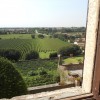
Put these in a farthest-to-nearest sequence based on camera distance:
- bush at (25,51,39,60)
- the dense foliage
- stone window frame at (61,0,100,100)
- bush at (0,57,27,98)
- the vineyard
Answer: the vineyard
bush at (25,51,39,60)
the dense foliage
bush at (0,57,27,98)
stone window frame at (61,0,100,100)

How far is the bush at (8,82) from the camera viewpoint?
6.49 m

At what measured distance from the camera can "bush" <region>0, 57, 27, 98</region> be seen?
649 cm

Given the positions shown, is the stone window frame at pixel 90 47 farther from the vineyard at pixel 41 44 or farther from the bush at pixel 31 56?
the vineyard at pixel 41 44

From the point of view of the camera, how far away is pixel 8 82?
21.1 ft

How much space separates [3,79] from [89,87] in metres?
4.71

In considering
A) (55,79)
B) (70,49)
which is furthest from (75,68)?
(70,49)

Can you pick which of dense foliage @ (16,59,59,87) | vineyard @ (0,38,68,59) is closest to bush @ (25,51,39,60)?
dense foliage @ (16,59,59,87)

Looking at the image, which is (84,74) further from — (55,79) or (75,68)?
(75,68)

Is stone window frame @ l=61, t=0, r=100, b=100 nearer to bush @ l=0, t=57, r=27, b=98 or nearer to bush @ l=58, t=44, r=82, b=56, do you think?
bush @ l=0, t=57, r=27, b=98

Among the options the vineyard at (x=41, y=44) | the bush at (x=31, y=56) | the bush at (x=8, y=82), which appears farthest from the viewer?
the vineyard at (x=41, y=44)

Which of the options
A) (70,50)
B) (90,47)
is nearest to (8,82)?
(90,47)

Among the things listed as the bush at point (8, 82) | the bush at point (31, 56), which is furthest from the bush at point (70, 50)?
the bush at point (8, 82)

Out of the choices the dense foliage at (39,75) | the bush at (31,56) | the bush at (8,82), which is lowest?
the bush at (31,56)

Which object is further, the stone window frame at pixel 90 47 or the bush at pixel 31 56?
the bush at pixel 31 56
